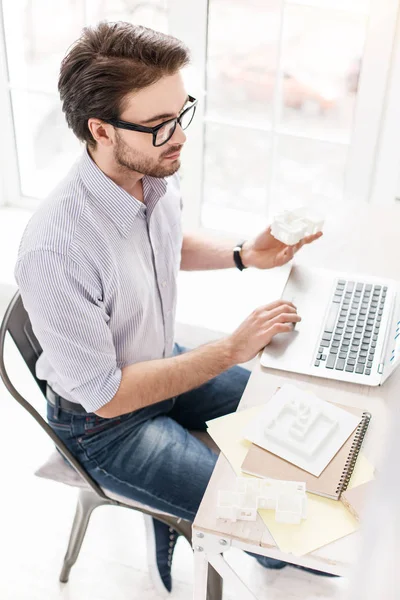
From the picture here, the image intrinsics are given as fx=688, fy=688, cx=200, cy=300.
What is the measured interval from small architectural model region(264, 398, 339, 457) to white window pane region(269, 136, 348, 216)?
102cm

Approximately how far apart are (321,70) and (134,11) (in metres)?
0.59

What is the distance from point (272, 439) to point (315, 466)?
8 cm

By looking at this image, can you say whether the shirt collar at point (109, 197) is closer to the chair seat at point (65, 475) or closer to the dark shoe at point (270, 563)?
the chair seat at point (65, 475)

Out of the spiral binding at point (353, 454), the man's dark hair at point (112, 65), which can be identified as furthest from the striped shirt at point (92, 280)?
the spiral binding at point (353, 454)

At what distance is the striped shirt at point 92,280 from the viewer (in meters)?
1.18

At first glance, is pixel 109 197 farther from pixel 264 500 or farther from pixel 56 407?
pixel 264 500

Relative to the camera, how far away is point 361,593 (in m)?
0.29

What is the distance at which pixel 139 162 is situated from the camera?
4.15 feet

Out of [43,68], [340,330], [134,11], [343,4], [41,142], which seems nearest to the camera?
[340,330]

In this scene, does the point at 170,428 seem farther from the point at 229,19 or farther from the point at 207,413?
the point at 229,19

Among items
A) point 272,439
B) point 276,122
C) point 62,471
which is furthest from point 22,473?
point 276,122

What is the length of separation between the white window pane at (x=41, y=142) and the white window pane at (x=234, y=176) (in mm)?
517

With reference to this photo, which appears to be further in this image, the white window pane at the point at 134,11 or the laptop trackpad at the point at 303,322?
the white window pane at the point at 134,11

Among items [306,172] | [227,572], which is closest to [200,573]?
[227,572]
